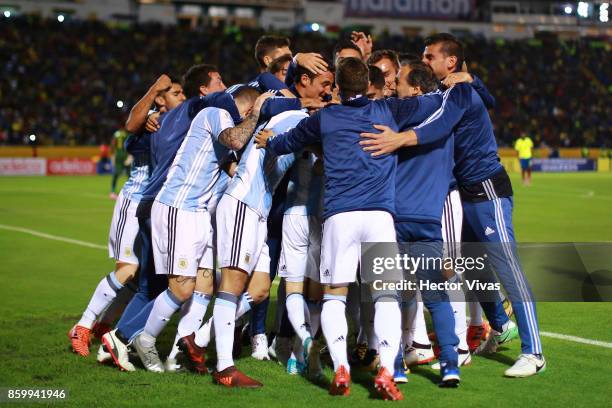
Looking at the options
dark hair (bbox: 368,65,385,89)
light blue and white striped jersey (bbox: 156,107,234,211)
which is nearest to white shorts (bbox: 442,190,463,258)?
dark hair (bbox: 368,65,385,89)

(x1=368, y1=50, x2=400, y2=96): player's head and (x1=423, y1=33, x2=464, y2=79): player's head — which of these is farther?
(x1=368, y1=50, x2=400, y2=96): player's head

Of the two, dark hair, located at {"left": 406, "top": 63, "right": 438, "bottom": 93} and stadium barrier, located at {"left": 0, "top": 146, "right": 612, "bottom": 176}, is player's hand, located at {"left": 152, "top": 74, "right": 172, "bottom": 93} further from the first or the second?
stadium barrier, located at {"left": 0, "top": 146, "right": 612, "bottom": 176}

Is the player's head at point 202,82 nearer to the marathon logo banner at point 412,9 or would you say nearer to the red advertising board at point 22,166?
the red advertising board at point 22,166

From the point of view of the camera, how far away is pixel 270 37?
26.9ft

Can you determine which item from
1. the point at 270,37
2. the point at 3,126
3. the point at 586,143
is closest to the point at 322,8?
the point at 586,143

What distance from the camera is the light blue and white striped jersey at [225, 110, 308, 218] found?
6680 mm

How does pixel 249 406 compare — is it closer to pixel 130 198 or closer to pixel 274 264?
pixel 274 264

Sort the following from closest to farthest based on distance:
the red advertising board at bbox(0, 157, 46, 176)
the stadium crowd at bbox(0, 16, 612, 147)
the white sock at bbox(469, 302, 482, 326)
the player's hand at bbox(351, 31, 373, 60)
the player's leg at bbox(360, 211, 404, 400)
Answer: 1. the player's leg at bbox(360, 211, 404, 400)
2. the white sock at bbox(469, 302, 482, 326)
3. the player's hand at bbox(351, 31, 373, 60)
4. the red advertising board at bbox(0, 157, 46, 176)
5. the stadium crowd at bbox(0, 16, 612, 147)

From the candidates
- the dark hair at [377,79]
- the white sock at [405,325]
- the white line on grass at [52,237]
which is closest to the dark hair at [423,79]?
the dark hair at [377,79]

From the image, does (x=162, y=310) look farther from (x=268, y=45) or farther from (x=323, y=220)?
(x=268, y=45)

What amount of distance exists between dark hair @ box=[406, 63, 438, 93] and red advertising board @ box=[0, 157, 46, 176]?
33.4m

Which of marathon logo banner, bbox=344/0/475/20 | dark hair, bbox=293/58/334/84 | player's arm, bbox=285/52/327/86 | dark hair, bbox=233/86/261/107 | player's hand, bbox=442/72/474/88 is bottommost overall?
dark hair, bbox=233/86/261/107

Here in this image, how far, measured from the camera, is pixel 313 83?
6.76 m

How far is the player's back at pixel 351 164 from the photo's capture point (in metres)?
6.11
